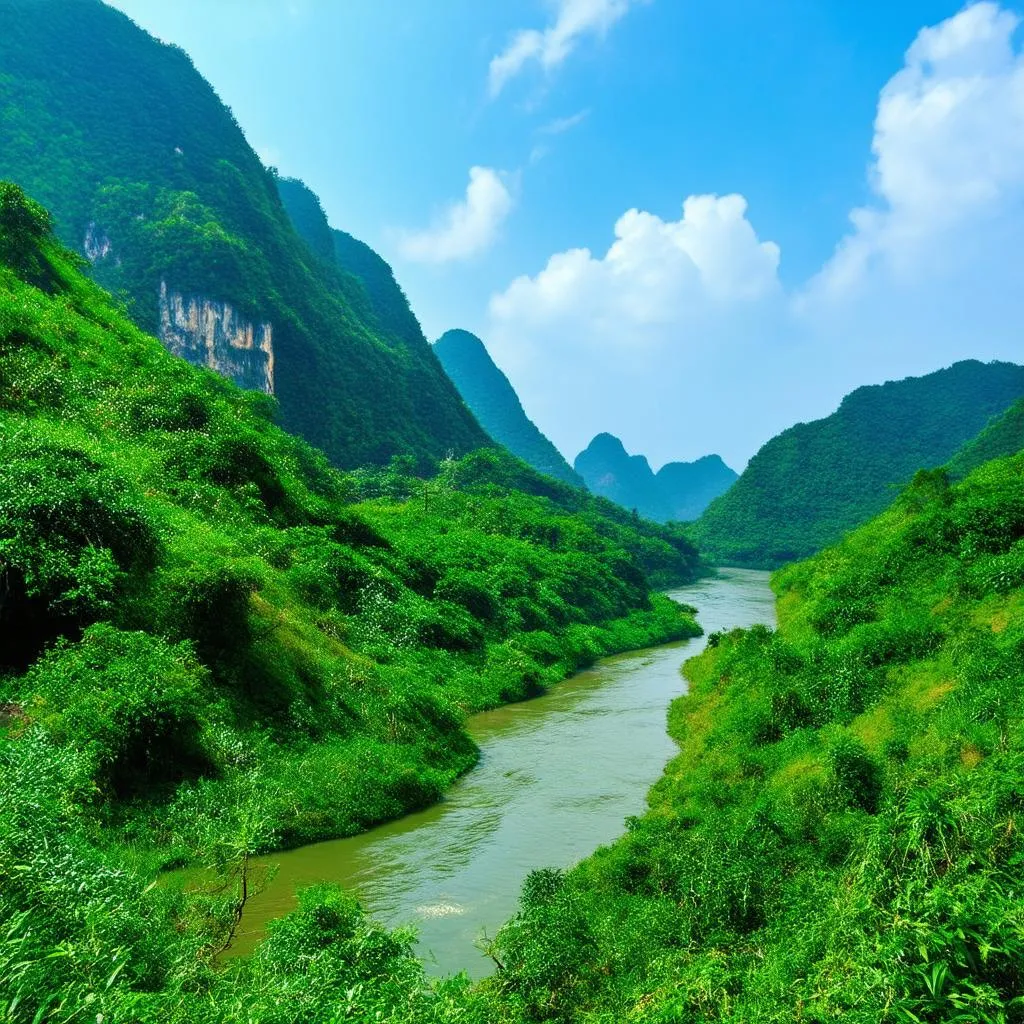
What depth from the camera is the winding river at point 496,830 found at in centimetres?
1091

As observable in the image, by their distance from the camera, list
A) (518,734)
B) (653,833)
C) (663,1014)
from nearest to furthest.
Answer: (663,1014) < (653,833) < (518,734)

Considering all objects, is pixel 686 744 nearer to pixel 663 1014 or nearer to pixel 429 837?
pixel 429 837

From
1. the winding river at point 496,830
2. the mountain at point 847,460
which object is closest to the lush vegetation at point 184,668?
the winding river at point 496,830

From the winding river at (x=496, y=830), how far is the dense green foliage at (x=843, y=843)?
1.16 metres

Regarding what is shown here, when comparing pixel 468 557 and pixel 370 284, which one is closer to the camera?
pixel 468 557

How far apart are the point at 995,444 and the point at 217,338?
7835 centimetres

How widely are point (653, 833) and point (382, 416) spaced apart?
85.7 metres

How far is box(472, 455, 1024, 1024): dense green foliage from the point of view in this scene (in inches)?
215

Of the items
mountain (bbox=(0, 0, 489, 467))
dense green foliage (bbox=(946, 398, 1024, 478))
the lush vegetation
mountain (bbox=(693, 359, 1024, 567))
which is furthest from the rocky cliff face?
dense green foliage (bbox=(946, 398, 1024, 478))

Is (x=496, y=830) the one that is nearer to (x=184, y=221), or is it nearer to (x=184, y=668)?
(x=184, y=668)

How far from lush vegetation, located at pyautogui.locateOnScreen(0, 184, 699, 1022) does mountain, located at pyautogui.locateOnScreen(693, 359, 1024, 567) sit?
72.8 meters

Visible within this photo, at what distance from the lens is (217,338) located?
76.7m

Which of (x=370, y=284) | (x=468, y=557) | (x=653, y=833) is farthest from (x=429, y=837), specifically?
(x=370, y=284)

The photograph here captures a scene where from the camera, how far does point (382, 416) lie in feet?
307
